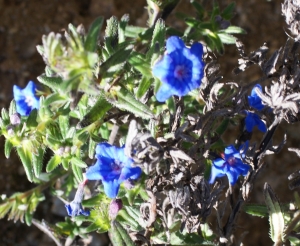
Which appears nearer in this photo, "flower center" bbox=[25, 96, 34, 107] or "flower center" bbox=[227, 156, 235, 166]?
"flower center" bbox=[227, 156, 235, 166]

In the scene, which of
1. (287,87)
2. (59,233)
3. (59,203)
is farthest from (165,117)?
(59,203)

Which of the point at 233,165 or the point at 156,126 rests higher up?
the point at 156,126

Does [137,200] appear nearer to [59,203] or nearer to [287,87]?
[287,87]

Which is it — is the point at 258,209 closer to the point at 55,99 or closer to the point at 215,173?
the point at 215,173

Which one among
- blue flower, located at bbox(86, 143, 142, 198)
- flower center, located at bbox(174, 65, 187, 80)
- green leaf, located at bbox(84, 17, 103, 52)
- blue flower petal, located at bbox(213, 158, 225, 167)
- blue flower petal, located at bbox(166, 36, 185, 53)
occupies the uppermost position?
green leaf, located at bbox(84, 17, 103, 52)

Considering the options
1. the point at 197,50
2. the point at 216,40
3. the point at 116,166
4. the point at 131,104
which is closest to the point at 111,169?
the point at 116,166

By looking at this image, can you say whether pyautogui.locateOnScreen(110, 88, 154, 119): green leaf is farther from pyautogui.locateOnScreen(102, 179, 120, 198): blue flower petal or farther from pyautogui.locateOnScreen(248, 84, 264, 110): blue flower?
pyautogui.locateOnScreen(248, 84, 264, 110): blue flower

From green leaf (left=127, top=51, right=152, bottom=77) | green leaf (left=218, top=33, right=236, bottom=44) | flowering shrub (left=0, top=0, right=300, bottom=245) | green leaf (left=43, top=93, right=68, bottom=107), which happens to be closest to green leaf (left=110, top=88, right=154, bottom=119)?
flowering shrub (left=0, top=0, right=300, bottom=245)

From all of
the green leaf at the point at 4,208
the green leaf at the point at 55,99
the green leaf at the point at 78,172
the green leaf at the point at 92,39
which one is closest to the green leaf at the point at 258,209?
the green leaf at the point at 78,172
